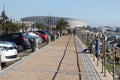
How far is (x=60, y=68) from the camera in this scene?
552 inches

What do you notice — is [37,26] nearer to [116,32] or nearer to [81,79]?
[116,32]

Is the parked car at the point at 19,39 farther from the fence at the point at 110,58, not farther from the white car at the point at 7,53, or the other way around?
the fence at the point at 110,58

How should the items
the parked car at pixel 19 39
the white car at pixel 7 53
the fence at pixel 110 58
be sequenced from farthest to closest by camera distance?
the parked car at pixel 19 39 < the white car at pixel 7 53 < the fence at pixel 110 58

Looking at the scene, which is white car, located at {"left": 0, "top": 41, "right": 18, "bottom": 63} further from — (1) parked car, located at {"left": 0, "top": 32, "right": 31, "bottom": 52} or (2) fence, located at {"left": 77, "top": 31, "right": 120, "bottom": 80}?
(1) parked car, located at {"left": 0, "top": 32, "right": 31, "bottom": 52}

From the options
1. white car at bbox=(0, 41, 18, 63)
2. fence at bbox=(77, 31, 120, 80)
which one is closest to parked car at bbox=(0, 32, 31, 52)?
white car at bbox=(0, 41, 18, 63)

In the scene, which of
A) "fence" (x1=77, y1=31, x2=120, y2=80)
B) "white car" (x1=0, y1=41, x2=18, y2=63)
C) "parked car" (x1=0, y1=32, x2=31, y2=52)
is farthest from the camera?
"parked car" (x1=0, y1=32, x2=31, y2=52)

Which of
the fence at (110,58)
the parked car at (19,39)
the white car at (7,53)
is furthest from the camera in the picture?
the parked car at (19,39)

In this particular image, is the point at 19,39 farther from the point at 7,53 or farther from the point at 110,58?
the point at 110,58

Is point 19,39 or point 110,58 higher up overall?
point 110,58

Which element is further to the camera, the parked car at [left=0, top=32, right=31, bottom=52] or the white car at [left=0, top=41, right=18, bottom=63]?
the parked car at [left=0, top=32, right=31, bottom=52]

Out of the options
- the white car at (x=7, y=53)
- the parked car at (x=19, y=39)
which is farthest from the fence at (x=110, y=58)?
the parked car at (x=19, y=39)

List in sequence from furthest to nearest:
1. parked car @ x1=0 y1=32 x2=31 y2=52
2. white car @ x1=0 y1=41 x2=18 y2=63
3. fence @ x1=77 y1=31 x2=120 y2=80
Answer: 1. parked car @ x1=0 y1=32 x2=31 y2=52
2. white car @ x1=0 y1=41 x2=18 y2=63
3. fence @ x1=77 y1=31 x2=120 y2=80

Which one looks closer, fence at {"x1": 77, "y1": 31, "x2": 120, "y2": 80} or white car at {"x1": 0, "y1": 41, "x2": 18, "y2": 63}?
fence at {"x1": 77, "y1": 31, "x2": 120, "y2": 80}

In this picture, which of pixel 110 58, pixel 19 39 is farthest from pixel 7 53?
pixel 19 39
